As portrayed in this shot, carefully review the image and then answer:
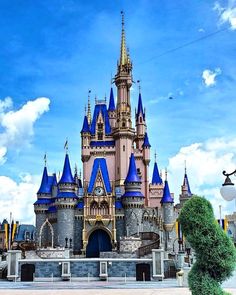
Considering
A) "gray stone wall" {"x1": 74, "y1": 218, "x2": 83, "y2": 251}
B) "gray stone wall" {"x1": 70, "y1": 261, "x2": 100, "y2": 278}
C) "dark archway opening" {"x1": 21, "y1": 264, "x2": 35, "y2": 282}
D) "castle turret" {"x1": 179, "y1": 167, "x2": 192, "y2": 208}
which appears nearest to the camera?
"gray stone wall" {"x1": 70, "y1": 261, "x2": 100, "y2": 278}

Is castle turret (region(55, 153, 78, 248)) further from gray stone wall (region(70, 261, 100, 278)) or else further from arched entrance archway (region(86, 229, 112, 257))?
gray stone wall (region(70, 261, 100, 278))

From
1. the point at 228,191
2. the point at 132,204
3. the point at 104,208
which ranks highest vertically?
the point at 132,204

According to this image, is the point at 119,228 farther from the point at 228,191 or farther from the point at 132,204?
the point at 228,191

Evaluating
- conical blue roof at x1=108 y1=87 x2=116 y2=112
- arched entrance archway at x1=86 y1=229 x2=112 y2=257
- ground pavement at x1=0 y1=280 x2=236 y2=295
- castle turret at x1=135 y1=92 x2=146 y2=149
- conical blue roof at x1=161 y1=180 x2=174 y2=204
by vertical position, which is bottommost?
ground pavement at x1=0 y1=280 x2=236 y2=295

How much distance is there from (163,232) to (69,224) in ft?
42.9

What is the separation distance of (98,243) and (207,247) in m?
47.6

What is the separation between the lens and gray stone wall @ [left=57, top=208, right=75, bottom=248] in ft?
188

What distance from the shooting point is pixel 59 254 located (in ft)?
151

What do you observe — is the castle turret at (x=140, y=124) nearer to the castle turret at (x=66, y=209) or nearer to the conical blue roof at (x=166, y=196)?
the conical blue roof at (x=166, y=196)

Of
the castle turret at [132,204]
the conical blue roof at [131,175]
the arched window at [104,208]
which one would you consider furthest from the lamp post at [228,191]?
the arched window at [104,208]

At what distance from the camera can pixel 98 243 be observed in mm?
58500

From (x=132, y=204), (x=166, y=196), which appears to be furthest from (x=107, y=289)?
(x=166, y=196)

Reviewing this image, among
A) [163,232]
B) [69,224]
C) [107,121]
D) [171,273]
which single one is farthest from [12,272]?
[107,121]

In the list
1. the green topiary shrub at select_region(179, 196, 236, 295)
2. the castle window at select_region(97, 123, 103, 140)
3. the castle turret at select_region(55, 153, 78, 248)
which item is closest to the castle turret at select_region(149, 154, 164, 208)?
the castle window at select_region(97, 123, 103, 140)
